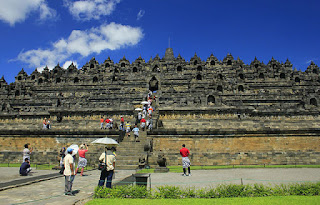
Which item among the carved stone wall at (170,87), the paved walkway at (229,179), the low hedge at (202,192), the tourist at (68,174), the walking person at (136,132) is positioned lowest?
the paved walkway at (229,179)

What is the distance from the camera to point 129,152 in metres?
18.6

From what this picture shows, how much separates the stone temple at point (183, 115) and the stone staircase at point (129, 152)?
0.24 feet

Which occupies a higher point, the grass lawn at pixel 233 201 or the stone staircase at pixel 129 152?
the stone staircase at pixel 129 152

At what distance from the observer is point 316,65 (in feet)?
170

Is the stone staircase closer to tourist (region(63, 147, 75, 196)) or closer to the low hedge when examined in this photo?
tourist (region(63, 147, 75, 196))

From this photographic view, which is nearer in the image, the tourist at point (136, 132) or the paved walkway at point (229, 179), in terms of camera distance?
the paved walkway at point (229, 179)

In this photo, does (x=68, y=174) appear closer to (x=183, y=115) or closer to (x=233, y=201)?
(x=233, y=201)

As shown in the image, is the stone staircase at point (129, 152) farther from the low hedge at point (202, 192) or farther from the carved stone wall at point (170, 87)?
the low hedge at point (202, 192)

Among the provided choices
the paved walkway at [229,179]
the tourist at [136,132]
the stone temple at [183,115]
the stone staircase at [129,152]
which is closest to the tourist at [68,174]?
the paved walkway at [229,179]

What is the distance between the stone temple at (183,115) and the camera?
1975 cm

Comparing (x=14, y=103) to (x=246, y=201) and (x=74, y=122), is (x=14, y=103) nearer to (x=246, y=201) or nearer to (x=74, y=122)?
(x=74, y=122)

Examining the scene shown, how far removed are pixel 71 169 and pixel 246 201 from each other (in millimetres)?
6238

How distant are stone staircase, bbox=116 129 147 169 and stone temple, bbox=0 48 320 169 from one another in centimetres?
7

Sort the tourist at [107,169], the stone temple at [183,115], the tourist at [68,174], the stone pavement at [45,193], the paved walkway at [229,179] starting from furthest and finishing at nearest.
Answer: the stone temple at [183,115] < the paved walkway at [229,179] < the tourist at [107,169] < the tourist at [68,174] < the stone pavement at [45,193]
